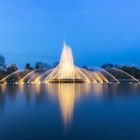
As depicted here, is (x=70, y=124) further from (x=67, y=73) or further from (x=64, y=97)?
(x=67, y=73)

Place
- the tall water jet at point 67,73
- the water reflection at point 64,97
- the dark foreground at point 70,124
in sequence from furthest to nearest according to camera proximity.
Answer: the tall water jet at point 67,73 → the water reflection at point 64,97 → the dark foreground at point 70,124

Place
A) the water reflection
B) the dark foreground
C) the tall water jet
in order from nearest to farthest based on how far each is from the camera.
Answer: the dark foreground, the water reflection, the tall water jet

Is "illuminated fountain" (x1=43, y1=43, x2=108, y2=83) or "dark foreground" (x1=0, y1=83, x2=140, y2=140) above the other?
"illuminated fountain" (x1=43, y1=43, x2=108, y2=83)

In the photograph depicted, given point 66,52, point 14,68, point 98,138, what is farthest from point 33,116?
point 14,68

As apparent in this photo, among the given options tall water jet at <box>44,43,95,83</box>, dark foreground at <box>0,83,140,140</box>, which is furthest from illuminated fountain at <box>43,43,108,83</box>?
dark foreground at <box>0,83,140,140</box>

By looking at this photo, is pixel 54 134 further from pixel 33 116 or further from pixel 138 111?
pixel 138 111

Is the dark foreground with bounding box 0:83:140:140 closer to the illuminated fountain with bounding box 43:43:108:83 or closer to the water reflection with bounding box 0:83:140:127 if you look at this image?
the water reflection with bounding box 0:83:140:127

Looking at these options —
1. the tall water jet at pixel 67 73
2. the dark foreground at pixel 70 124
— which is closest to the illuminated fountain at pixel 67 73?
the tall water jet at pixel 67 73

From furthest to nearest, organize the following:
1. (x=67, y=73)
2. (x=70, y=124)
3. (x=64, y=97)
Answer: (x=67, y=73) → (x=64, y=97) → (x=70, y=124)

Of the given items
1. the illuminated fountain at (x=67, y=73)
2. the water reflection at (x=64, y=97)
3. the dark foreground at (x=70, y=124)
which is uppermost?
the illuminated fountain at (x=67, y=73)

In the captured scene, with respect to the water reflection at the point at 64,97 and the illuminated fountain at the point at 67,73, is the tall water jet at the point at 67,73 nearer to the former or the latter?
the illuminated fountain at the point at 67,73

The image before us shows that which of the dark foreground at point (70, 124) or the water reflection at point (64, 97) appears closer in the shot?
the dark foreground at point (70, 124)

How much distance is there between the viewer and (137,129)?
38.4 feet

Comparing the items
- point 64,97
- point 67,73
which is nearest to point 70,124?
point 64,97
